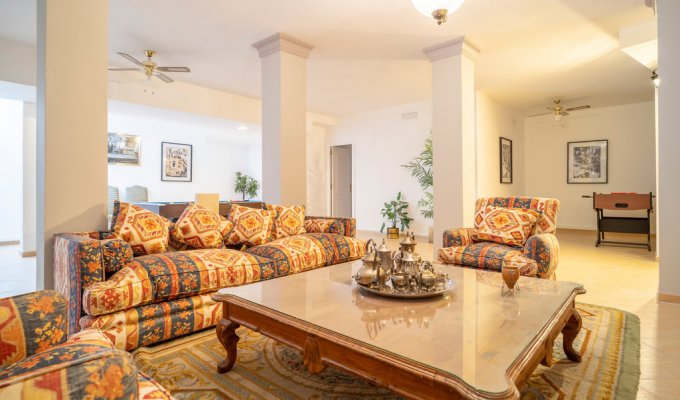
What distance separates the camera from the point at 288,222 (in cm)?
348

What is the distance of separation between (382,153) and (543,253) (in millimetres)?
5257

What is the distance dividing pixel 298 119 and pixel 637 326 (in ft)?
12.0

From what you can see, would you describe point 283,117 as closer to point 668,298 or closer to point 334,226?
point 334,226

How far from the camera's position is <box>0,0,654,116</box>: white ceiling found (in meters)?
3.58

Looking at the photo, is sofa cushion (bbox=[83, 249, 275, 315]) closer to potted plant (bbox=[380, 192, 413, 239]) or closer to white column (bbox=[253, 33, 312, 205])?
white column (bbox=[253, 33, 312, 205])

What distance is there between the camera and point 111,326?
195 centimetres

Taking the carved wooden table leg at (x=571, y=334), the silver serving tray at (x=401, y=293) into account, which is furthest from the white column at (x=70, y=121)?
the carved wooden table leg at (x=571, y=334)

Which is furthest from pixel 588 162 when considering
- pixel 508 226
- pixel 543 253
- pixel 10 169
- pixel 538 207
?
pixel 10 169

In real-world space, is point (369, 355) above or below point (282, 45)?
below

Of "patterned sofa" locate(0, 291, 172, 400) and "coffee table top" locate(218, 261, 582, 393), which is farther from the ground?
"patterned sofa" locate(0, 291, 172, 400)

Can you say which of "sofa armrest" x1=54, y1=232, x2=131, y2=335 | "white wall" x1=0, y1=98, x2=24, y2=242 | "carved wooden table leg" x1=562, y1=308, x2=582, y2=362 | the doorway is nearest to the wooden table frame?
"carved wooden table leg" x1=562, y1=308, x2=582, y2=362

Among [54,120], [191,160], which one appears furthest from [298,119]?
[191,160]

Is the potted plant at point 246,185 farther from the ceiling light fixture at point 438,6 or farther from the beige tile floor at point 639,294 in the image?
the ceiling light fixture at point 438,6

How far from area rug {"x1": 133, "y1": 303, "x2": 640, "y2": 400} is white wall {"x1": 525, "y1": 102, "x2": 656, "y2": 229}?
6.38 metres
